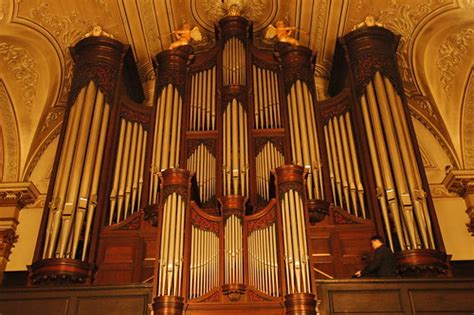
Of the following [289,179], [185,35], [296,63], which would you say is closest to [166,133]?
[185,35]

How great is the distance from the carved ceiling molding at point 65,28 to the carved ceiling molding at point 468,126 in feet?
18.9

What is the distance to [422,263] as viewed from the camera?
5820mm

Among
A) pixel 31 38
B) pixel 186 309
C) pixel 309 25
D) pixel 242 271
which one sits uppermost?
pixel 309 25

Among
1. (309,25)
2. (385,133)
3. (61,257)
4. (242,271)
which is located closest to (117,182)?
(61,257)

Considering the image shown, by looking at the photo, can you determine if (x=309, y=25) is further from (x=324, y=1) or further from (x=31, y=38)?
(x=31, y=38)

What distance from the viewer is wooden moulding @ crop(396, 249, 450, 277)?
582 centimetres

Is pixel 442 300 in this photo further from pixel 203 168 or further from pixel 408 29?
pixel 408 29

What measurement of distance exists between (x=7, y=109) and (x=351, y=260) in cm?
568

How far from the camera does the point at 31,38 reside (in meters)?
8.27

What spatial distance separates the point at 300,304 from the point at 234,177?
238 cm

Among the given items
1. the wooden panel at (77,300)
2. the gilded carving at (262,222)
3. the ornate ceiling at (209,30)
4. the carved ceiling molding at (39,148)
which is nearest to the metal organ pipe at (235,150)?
the gilded carving at (262,222)

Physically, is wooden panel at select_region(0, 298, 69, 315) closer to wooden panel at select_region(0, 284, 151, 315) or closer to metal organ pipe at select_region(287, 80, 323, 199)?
wooden panel at select_region(0, 284, 151, 315)

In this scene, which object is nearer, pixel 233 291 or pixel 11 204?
pixel 233 291

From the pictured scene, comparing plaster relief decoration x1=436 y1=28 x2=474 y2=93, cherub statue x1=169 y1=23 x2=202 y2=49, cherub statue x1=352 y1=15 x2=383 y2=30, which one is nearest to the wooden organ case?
cherub statue x1=352 y1=15 x2=383 y2=30
